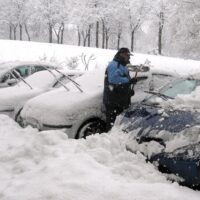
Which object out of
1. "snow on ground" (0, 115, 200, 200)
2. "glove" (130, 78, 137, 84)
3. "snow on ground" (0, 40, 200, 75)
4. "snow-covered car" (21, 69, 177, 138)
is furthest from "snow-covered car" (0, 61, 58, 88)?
"snow on ground" (0, 40, 200, 75)

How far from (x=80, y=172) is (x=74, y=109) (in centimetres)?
289

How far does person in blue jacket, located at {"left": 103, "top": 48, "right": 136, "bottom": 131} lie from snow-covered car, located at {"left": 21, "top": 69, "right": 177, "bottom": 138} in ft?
0.79

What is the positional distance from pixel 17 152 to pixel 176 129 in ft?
6.80

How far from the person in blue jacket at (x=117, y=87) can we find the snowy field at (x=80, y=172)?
153cm

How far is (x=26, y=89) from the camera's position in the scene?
35.0ft

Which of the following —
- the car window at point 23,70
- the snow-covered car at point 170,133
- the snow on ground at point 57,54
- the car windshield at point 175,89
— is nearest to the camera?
the snow-covered car at point 170,133

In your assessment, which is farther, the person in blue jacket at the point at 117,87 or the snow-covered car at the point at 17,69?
the snow-covered car at the point at 17,69

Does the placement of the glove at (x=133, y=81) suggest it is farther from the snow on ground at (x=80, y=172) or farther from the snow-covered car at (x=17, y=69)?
the snow-covered car at (x=17, y=69)

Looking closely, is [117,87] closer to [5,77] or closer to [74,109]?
[74,109]

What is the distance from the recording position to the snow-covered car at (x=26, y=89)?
32.9ft

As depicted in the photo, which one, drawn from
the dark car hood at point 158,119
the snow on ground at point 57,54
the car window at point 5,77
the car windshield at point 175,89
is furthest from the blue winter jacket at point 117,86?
the snow on ground at point 57,54

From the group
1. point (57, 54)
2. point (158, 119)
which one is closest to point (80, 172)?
point (158, 119)

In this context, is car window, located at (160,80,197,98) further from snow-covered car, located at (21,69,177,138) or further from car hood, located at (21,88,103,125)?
car hood, located at (21,88,103,125)

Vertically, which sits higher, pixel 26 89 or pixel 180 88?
pixel 180 88
